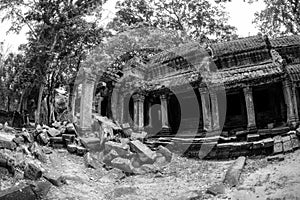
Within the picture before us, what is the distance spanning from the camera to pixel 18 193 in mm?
4945

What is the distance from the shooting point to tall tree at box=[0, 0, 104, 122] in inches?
602

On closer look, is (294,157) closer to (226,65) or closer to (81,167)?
(81,167)

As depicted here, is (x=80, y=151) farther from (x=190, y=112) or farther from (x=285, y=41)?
(x=285, y=41)

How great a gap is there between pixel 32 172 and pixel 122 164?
10.1ft

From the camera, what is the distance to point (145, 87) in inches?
640

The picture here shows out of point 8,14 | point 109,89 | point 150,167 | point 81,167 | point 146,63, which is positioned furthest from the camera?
point 146,63

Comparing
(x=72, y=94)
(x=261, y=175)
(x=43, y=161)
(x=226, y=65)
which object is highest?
(x=226, y=65)

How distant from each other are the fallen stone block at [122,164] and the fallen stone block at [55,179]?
2327 mm

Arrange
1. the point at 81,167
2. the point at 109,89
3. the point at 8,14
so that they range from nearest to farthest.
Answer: the point at 81,167, the point at 8,14, the point at 109,89

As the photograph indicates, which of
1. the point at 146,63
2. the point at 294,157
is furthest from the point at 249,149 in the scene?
the point at 146,63

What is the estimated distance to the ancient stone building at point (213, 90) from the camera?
45.3ft

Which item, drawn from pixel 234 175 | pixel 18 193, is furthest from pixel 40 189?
pixel 234 175

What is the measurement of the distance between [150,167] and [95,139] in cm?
251

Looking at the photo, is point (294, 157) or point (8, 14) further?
point (8, 14)
